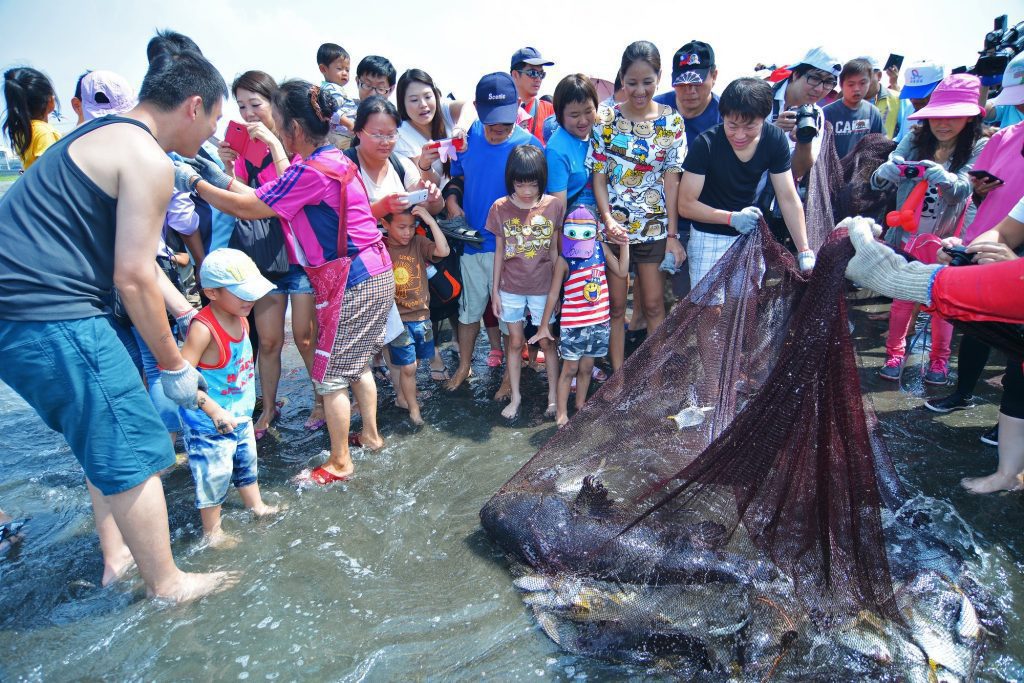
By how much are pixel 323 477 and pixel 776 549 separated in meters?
2.60

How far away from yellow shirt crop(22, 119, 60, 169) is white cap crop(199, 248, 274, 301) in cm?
217

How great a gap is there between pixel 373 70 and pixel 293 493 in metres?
3.75

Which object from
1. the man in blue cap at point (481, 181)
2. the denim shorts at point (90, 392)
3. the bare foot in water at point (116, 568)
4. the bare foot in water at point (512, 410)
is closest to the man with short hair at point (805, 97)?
the man in blue cap at point (481, 181)

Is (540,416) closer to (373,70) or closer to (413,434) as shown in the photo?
(413,434)

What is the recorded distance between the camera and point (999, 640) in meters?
2.44

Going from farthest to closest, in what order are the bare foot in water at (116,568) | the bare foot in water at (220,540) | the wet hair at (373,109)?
the wet hair at (373,109) < the bare foot in water at (220,540) < the bare foot in water at (116,568)

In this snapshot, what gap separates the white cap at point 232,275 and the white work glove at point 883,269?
2767 millimetres

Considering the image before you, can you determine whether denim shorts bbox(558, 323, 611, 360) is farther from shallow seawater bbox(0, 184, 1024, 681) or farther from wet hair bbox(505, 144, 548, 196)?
wet hair bbox(505, 144, 548, 196)

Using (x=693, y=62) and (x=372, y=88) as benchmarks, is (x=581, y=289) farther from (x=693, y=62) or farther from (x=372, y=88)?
(x=372, y=88)

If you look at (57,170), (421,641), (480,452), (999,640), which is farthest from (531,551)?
(57,170)

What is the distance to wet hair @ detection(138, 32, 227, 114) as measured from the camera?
8.41 ft

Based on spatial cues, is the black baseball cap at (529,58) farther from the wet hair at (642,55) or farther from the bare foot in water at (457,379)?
the bare foot in water at (457,379)

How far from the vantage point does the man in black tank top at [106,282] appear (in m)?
2.35

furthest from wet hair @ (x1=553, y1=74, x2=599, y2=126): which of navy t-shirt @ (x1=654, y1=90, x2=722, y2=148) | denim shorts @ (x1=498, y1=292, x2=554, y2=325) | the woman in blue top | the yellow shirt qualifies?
the yellow shirt
